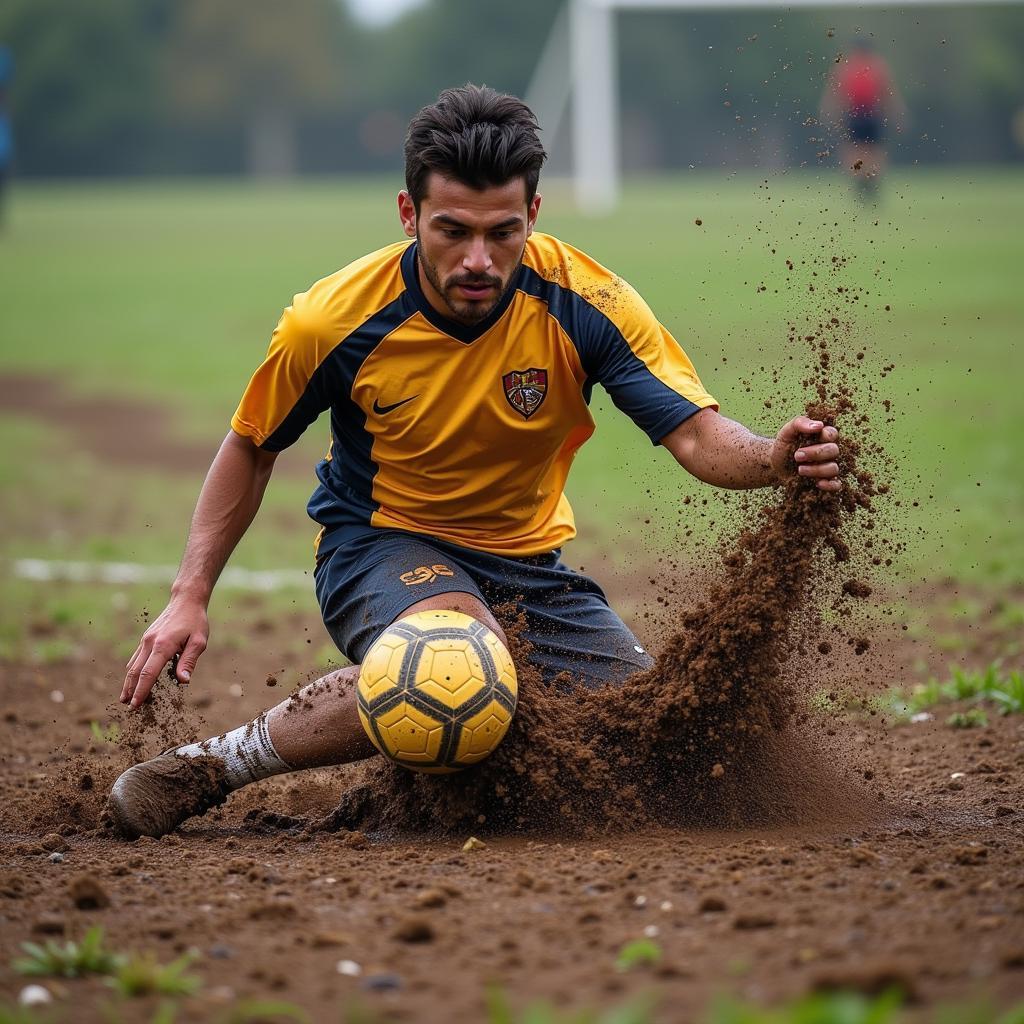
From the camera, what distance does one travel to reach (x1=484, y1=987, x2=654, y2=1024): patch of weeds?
8.96 feet

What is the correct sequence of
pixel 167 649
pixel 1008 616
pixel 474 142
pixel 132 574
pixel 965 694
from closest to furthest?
pixel 474 142, pixel 167 649, pixel 965 694, pixel 1008 616, pixel 132 574

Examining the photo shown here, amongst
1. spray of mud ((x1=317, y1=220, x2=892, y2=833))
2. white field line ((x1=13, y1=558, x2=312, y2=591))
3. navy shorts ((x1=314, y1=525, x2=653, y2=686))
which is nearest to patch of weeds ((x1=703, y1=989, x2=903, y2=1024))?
spray of mud ((x1=317, y1=220, x2=892, y2=833))

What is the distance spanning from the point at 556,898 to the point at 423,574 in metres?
1.33

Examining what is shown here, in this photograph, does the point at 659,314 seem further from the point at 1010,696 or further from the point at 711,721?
the point at 711,721

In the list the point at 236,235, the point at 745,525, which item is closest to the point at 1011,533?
the point at 745,525

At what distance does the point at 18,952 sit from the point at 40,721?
3230 millimetres

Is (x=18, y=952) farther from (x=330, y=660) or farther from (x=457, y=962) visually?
(x=330, y=660)

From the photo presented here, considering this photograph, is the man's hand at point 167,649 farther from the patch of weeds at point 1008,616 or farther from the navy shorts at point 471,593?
the patch of weeds at point 1008,616

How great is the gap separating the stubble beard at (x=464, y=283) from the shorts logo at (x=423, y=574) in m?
0.75

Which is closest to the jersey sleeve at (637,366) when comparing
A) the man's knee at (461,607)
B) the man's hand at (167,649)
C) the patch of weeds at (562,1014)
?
the man's knee at (461,607)

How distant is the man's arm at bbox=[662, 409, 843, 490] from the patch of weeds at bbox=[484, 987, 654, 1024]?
182 cm

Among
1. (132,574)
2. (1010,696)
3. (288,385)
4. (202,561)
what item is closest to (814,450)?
(288,385)

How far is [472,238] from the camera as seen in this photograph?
448 cm

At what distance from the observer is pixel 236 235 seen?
113 feet
